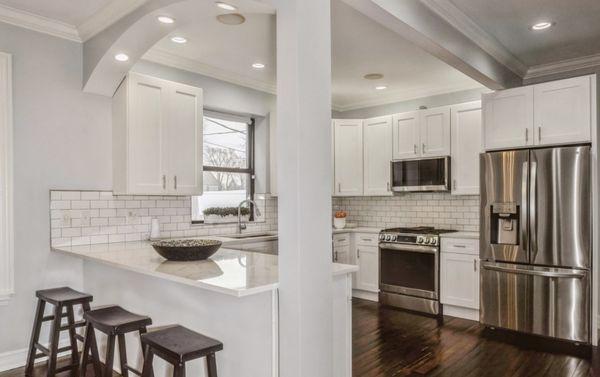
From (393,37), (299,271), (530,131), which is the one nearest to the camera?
(299,271)

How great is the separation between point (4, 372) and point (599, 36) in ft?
18.1

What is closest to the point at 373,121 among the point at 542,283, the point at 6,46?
the point at 542,283

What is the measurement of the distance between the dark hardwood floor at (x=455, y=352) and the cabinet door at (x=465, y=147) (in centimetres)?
149

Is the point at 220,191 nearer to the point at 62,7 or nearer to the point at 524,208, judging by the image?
the point at 62,7

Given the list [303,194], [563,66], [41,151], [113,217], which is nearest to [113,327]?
[303,194]

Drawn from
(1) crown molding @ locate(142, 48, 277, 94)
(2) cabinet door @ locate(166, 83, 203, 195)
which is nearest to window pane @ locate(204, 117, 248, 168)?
(1) crown molding @ locate(142, 48, 277, 94)

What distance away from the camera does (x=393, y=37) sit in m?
3.59

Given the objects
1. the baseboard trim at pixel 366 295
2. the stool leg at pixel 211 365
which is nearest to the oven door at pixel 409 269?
the baseboard trim at pixel 366 295

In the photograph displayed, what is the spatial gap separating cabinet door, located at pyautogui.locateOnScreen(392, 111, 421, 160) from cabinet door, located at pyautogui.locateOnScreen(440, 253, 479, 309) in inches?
52.9

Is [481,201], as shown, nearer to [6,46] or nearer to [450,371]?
[450,371]

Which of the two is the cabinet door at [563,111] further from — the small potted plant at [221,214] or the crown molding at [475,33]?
the small potted plant at [221,214]

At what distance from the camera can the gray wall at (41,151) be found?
124 inches

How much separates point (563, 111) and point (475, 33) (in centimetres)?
109

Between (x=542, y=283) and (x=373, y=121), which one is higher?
(x=373, y=121)
